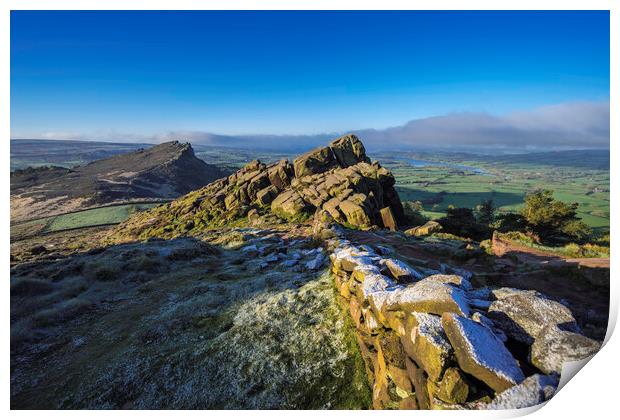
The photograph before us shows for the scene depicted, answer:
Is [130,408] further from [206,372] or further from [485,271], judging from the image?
[485,271]

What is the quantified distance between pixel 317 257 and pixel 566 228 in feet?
59.8

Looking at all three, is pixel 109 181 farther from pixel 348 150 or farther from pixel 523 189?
pixel 523 189

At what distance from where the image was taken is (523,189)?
1609 inches

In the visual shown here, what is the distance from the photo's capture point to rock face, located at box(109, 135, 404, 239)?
26.9 m

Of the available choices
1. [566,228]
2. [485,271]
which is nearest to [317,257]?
[485,271]

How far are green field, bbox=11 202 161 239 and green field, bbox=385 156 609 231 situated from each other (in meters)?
62.2

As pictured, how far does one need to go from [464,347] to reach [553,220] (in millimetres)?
22367

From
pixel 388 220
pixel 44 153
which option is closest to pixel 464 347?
pixel 388 220

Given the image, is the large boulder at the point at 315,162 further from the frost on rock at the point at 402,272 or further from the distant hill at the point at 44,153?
the frost on rock at the point at 402,272

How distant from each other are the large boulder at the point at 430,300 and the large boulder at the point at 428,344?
11.2 inches

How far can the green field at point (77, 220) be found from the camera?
45.2 m

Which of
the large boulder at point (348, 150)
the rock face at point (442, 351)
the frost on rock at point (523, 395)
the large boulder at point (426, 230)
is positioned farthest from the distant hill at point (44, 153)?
the large boulder at point (348, 150)

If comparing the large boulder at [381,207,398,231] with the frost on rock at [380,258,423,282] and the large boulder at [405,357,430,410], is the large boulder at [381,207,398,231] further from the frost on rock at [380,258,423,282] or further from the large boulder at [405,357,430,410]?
the large boulder at [405,357,430,410]
